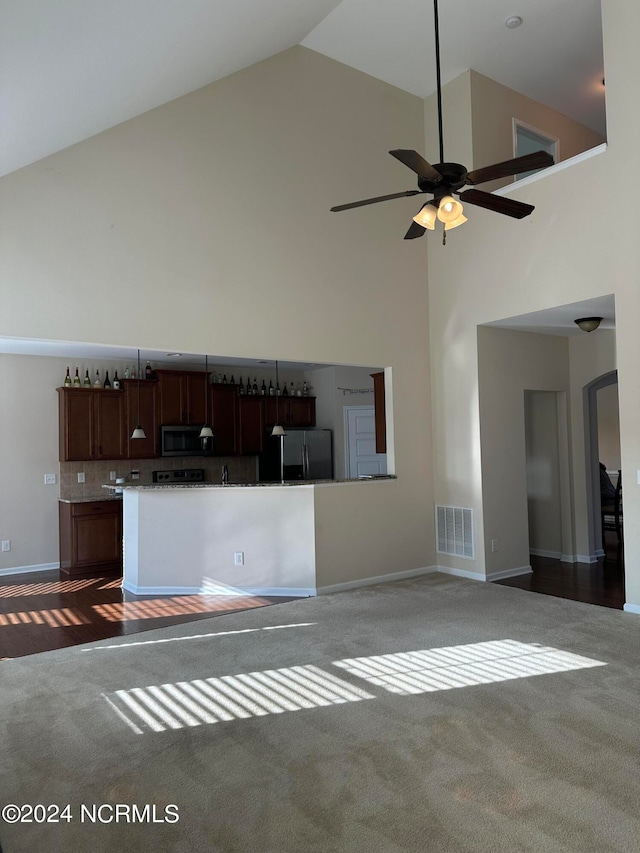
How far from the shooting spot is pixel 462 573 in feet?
21.2

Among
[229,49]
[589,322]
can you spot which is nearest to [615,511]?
[589,322]

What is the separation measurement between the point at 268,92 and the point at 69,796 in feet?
19.1

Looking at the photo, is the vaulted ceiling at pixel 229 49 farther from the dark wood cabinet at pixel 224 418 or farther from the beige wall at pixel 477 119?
the dark wood cabinet at pixel 224 418

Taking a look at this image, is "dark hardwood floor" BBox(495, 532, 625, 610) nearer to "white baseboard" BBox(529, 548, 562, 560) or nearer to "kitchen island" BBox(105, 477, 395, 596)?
"white baseboard" BBox(529, 548, 562, 560)

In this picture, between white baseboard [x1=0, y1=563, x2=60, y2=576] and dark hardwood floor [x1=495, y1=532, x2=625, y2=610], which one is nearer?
dark hardwood floor [x1=495, y1=532, x2=625, y2=610]

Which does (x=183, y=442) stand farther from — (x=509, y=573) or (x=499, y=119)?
(x=499, y=119)

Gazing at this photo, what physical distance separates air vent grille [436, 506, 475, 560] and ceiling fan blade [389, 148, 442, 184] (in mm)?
3769

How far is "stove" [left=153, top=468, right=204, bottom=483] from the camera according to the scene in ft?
25.6

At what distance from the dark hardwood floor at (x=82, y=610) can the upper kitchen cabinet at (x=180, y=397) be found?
2.17 m

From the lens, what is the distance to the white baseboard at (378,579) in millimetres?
5863

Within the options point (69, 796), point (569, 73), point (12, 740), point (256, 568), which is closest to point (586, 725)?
point (69, 796)

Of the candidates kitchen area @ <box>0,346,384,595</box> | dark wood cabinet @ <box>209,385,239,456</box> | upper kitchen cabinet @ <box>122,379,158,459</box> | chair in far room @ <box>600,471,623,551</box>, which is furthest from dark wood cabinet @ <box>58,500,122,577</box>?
chair in far room @ <box>600,471,623,551</box>

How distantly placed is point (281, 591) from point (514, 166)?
4.09m

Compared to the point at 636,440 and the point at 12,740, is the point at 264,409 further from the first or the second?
the point at 12,740
